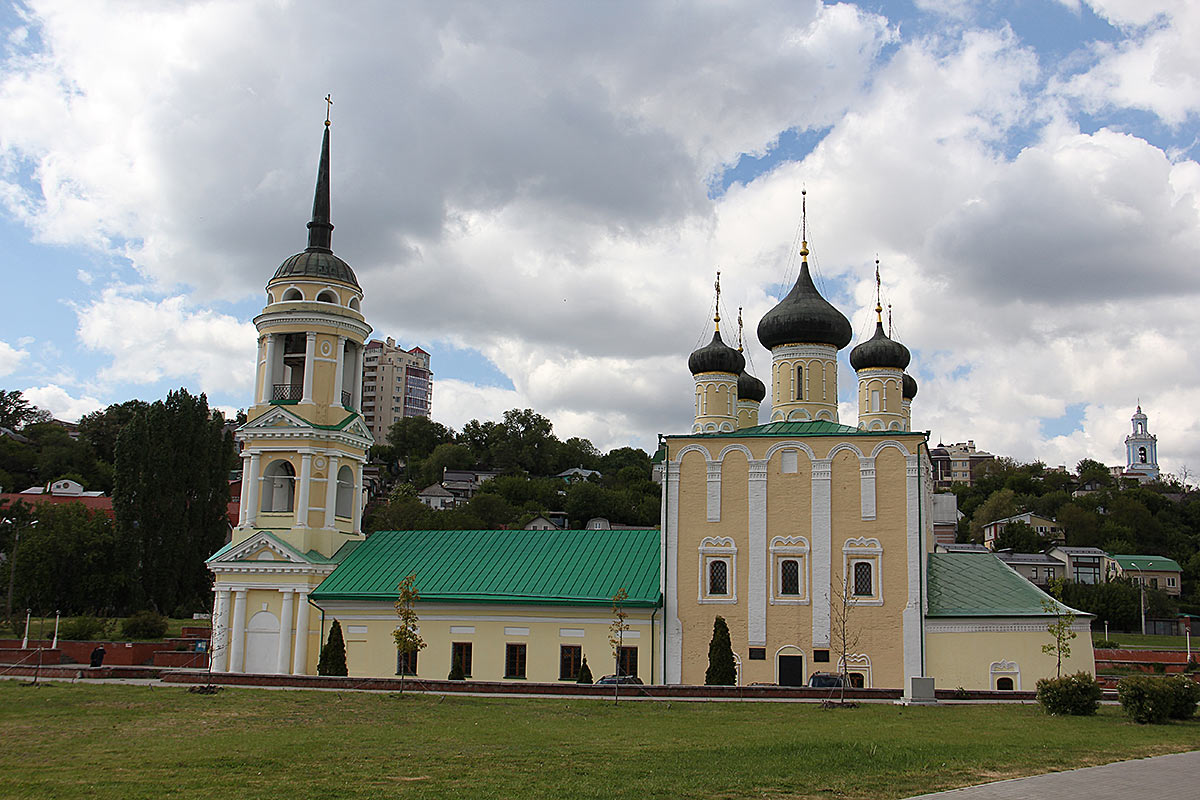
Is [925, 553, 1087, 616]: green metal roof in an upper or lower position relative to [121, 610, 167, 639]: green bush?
upper

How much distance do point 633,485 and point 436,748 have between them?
8863 cm

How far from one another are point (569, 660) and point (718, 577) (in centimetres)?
503

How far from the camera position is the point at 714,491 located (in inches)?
1236

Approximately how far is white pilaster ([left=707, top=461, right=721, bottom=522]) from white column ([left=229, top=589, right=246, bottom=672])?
14.8 meters

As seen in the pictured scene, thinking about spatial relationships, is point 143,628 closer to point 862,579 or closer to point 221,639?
point 221,639

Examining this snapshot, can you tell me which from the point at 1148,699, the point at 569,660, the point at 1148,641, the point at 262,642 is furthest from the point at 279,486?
the point at 1148,641

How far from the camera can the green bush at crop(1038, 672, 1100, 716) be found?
20703mm

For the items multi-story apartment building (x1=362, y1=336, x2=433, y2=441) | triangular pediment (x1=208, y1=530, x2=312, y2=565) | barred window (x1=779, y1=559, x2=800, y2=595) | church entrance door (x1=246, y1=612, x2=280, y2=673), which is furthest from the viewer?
multi-story apartment building (x1=362, y1=336, x2=433, y2=441)

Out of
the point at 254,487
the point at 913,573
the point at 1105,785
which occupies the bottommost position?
the point at 1105,785

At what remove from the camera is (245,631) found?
32594mm

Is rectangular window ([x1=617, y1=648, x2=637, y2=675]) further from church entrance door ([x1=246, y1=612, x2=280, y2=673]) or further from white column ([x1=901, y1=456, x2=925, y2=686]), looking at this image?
church entrance door ([x1=246, y1=612, x2=280, y2=673])

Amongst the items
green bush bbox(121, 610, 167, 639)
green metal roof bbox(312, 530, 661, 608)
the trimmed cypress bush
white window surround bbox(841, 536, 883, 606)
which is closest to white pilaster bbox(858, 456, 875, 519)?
white window surround bbox(841, 536, 883, 606)

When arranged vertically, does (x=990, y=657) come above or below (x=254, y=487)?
below

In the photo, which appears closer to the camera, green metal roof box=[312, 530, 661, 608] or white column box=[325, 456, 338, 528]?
green metal roof box=[312, 530, 661, 608]
